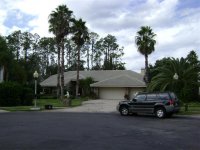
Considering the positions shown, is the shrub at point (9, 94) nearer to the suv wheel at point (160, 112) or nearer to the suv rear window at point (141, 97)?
the suv rear window at point (141, 97)

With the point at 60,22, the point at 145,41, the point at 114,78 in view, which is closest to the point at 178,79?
the point at 145,41

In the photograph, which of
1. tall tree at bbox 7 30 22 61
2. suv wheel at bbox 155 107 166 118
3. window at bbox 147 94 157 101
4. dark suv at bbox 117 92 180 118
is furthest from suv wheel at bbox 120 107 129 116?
tall tree at bbox 7 30 22 61

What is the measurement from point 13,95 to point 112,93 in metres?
23.9

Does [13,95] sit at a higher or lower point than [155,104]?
higher

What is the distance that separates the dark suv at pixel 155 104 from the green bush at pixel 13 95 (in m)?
18.0

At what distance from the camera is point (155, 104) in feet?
86.1

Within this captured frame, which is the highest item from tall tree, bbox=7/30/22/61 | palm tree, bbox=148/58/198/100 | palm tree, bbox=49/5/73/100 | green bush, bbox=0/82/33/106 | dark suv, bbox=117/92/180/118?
tall tree, bbox=7/30/22/61

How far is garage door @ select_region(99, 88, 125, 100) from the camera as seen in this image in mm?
61994

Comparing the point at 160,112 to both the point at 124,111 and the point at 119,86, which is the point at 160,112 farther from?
the point at 119,86

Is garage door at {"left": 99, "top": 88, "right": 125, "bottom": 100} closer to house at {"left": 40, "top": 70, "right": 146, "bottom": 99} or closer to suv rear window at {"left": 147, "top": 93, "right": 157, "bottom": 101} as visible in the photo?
house at {"left": 40, "top": 70, "right": 146, "bottom": 99}

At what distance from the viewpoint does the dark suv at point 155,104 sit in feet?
84.8

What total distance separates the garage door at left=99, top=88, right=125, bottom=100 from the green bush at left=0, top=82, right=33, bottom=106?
2148 cm

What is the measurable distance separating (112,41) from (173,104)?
253 ft

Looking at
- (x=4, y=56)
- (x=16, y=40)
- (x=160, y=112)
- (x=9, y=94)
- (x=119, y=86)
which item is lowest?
(x=160, y=112)
